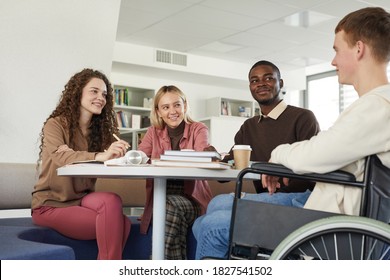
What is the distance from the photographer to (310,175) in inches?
50.2

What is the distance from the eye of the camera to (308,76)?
32.1ft

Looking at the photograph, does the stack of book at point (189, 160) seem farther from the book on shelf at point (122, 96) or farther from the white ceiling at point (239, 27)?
the book on shelf at point (122, 96)

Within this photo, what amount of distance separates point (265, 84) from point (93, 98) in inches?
35.6

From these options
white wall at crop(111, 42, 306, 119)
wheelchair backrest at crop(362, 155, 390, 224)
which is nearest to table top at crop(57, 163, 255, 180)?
wheelchair backrest at crop(362, 155, 390, 224)

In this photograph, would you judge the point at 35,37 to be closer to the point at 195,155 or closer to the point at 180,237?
the point at 180,237

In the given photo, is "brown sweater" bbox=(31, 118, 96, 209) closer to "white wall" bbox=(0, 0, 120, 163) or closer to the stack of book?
the stack of book

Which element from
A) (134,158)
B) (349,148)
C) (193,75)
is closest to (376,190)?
(349,148)

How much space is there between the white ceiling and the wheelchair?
4564 millimetres

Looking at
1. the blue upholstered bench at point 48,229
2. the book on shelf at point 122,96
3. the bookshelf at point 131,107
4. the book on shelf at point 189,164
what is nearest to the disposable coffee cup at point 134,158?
the book on shelf at point 189,164

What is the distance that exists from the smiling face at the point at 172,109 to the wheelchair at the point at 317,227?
1432mm

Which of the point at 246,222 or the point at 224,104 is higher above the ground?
the point at 224,104

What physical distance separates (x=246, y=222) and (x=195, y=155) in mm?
431

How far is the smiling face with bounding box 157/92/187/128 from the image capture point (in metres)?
2.72
